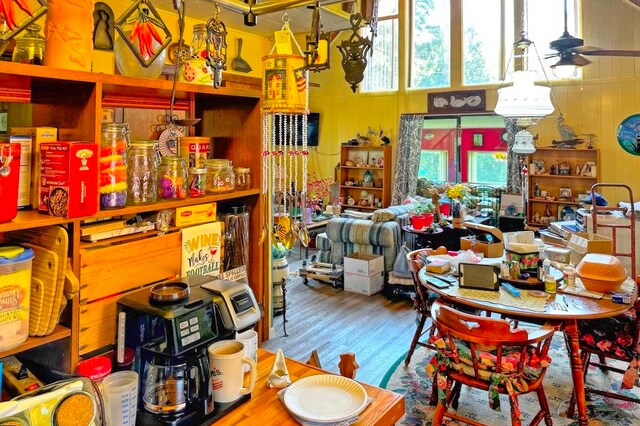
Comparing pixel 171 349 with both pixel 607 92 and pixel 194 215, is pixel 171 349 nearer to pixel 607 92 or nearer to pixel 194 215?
pixel 194 215

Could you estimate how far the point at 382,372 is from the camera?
3211mm

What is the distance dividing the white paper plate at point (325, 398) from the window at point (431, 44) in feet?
23.3

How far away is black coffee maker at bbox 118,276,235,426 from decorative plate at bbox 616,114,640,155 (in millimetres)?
6771

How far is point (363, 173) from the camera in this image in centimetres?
853

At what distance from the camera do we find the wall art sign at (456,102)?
23.5 feet

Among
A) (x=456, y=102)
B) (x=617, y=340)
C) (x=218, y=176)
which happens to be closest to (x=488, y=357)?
(x=617, y=340)

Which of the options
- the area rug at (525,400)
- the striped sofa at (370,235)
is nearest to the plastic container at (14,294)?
the area rug at (525,400)

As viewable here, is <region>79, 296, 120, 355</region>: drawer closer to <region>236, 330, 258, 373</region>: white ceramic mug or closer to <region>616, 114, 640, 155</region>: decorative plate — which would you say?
<region>236, 330, 258, 373</region>: white ceramic mug

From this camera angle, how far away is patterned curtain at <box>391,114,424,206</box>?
25.7ft

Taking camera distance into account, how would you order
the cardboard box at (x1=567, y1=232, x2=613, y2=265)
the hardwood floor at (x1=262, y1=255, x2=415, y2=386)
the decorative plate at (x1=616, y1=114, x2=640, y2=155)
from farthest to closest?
the decorative plate at (x1=616, y1=114, x2=640, y2=155) < the hardwood floor at (x1=262, y1=255, x2=415, y2=386) < the cardboard box at (x1=567, y1=232, x2=613, y2=265)

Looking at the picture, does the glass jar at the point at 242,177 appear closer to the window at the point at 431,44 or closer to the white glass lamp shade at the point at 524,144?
the white glass lamp shade at the point at 524,144

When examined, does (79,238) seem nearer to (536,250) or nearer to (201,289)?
(201,289)

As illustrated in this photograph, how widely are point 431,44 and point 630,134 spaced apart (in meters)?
3.34

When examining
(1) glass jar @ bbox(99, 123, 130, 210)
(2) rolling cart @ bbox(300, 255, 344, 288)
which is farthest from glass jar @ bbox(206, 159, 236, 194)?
(2) rolling cart @ bbox(300, 255, 344, 288)
